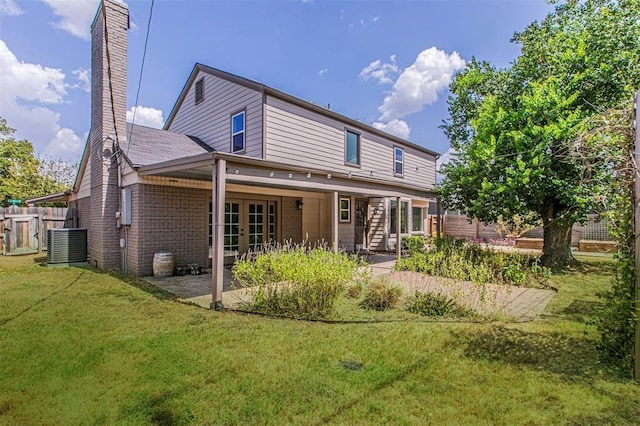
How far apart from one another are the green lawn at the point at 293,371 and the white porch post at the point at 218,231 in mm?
345

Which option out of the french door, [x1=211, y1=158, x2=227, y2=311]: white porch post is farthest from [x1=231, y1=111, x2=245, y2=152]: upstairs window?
[x1=211, y1=158, x2=227, y2=311]: white porch post

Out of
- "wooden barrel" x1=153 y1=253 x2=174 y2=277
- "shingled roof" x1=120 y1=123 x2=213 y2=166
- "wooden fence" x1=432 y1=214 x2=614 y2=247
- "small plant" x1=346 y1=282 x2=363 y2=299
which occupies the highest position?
"shingled roof" x1=120 y1=123 x2=213 y2=166

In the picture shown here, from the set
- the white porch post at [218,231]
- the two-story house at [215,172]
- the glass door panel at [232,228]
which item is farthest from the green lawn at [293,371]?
the glass door panel at [232,228]

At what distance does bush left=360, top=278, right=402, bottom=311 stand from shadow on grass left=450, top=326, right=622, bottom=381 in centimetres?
136

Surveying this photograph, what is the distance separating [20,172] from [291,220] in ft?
61.2

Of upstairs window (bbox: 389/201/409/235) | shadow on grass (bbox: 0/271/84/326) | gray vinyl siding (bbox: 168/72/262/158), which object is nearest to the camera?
shadow on grass (bbox: 0/271/84/326)

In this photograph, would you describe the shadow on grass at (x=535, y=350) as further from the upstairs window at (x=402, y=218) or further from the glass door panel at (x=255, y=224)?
the upstairs window at (x=402, y=218)

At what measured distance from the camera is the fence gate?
1212 cm

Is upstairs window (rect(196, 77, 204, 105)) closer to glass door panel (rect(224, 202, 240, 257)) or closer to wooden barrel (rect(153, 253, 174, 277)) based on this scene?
glass door panel (rect(224, 202, 240, 257))

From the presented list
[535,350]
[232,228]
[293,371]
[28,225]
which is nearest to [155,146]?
[232,228]

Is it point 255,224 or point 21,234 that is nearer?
point 255,224

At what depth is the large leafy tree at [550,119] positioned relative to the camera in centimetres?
807

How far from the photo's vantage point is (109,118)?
9125 mm

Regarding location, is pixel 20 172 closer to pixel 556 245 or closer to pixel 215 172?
pixel 215 172
